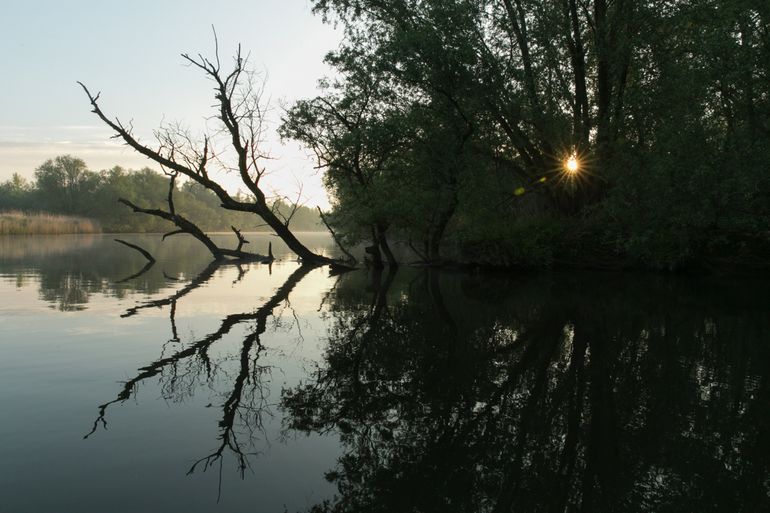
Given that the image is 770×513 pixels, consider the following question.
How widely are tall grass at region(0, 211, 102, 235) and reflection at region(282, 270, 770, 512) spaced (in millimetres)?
65999

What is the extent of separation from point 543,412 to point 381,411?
1935 millimetres

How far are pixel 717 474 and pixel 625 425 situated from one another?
4.03ft

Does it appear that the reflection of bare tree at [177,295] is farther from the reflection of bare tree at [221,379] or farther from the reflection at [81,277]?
the reflection of bare tree at [221,379]

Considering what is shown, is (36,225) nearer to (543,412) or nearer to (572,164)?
(572,164)

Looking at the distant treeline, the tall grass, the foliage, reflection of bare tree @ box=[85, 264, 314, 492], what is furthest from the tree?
reflection of bare tree @ box=[85, 264, 314, 492]

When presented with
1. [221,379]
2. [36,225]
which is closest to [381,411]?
[221,379]

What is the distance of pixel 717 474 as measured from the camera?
5121 mm

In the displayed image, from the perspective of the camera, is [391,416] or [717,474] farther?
[391,416]

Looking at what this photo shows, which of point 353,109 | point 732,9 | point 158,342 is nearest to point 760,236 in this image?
point 732,9

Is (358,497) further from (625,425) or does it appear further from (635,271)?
(635,271)

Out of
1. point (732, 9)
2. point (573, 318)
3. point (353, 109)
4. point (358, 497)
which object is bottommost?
point (358, 497)

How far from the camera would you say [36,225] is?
223 ft

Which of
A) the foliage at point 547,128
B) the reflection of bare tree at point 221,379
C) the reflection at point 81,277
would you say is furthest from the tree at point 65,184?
the reflection of bare tree at point 221,379

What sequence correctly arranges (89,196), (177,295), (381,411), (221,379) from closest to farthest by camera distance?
1. (381,411)
2. (221,379)
3. (177,295)
4. (89,196)
